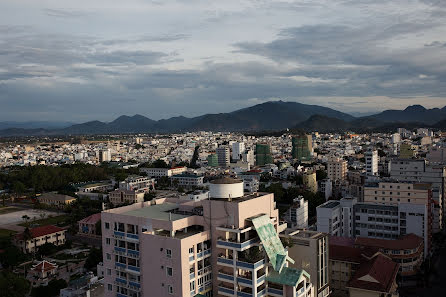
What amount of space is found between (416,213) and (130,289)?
11.6 metres

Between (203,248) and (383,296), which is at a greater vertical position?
(203,248)

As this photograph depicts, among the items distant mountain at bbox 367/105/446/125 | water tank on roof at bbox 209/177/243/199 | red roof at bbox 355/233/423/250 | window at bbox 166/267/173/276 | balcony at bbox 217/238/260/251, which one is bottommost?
red roof at bbox 355/233/423/250

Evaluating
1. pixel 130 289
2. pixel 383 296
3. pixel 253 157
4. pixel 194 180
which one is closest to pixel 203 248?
pixel 130 289

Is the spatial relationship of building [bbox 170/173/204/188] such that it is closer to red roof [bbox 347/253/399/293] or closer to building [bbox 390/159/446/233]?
building [bbox 390/159/446/233]

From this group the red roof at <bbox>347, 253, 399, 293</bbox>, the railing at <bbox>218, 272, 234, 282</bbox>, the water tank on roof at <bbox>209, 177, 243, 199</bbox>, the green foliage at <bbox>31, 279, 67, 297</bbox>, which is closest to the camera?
the railing at <bbox>218, 272, 234, 282</bbox>

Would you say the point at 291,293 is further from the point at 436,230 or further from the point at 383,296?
the point at 436,230

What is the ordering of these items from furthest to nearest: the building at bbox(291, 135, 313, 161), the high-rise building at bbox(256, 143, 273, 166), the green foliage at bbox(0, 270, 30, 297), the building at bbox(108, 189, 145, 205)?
the building at bbox(291, 135, 313, 161)
the high-rise building at bbox(256, 143, 273, 166)
the building at bbox(108, 189, 145, 205)
the green foliage at bbox(0, 270, 30, 297)

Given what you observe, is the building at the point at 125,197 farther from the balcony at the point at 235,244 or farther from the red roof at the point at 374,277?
the balcony at the point at 235,244

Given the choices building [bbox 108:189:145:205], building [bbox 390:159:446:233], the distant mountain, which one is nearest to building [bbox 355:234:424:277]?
building [bbox 390:159:446:233]

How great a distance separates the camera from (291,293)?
7.53 metres

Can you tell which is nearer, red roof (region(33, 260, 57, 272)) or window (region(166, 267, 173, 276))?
window (region(166, 267, 173, 276))

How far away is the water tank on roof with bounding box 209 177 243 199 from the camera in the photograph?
26.9 ft

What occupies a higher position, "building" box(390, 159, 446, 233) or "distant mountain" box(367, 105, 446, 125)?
"distant mountain" box(367, 105, 446, 125)

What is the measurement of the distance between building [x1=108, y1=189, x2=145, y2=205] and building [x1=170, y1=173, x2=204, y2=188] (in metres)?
7.28
